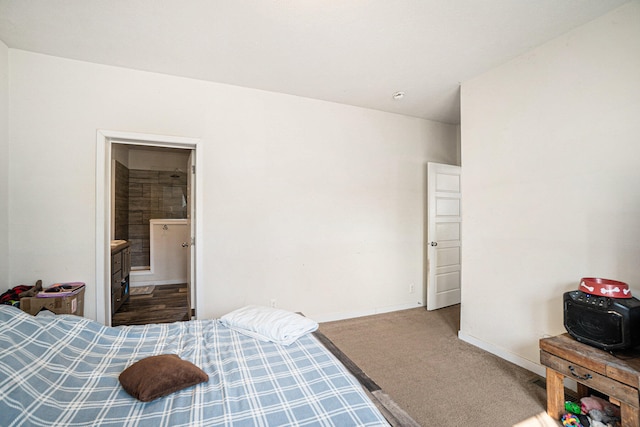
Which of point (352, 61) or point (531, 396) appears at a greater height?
point (352, 61)

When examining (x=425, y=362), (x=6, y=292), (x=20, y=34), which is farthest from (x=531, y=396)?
(x=20, y=34)

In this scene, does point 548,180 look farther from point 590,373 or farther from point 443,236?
point 443,236

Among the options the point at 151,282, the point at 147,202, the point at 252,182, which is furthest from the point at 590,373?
the point at 147,202

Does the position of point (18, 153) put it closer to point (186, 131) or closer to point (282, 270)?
point (186, 131)

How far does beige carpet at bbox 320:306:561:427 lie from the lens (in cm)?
188

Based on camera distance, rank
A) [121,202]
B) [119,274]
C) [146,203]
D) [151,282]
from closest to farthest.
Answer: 1. [119,274]
2. [121,202]
3. [151,282]
4. [146,203]

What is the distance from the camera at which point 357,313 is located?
12.0ft

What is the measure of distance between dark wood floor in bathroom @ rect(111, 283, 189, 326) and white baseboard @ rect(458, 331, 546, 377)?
10.5ft

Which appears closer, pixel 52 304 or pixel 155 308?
pixel 52 304

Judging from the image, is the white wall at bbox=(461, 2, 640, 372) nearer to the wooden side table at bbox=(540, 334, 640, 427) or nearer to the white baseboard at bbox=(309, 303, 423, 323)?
the wooden side table at bbox=(540, 334, 640, 427)

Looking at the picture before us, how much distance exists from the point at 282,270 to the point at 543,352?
238 cm

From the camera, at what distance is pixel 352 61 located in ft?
8.46

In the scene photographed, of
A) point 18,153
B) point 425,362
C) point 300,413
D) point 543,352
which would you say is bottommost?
point 425,362

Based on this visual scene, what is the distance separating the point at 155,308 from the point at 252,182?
2376 millimetres
